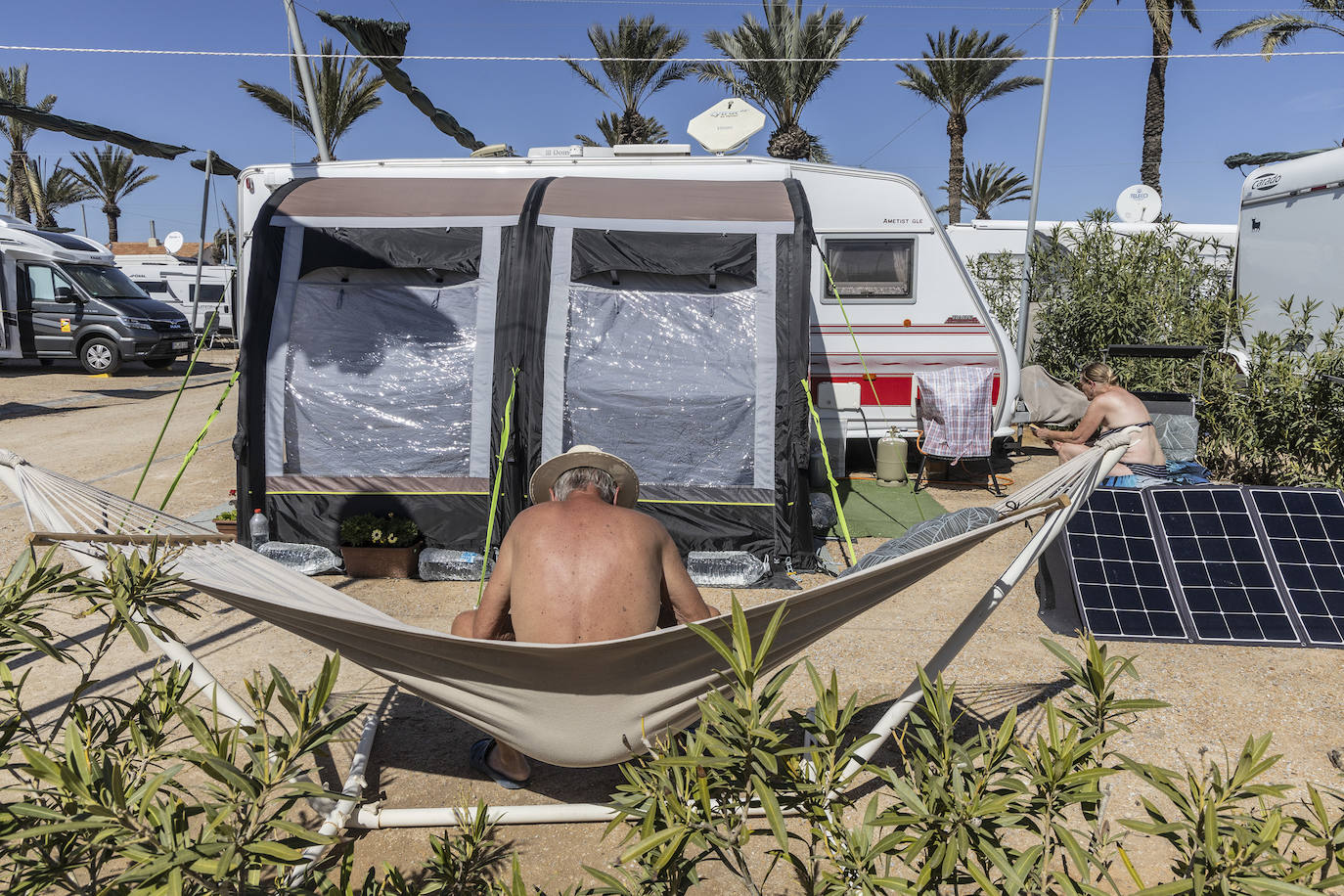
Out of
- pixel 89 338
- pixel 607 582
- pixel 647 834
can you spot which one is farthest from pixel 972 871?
pixel 89 338

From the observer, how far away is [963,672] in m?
3.95

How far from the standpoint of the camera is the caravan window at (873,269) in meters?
7.54

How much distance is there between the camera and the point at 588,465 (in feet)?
9.89

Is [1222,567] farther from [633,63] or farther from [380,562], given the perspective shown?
[633,63]

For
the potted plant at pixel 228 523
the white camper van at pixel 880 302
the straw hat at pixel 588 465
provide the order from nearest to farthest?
the straw hat at pixel 588 465 → the potted plant at pixel 228 523 → the white camper van at pixel 880 302

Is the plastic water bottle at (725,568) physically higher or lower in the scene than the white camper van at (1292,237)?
lower

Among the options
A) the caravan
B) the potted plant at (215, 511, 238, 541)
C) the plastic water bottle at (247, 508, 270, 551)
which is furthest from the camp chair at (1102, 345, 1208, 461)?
the potted plant at (215, 511, 238, 541)

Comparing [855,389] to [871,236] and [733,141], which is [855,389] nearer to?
[871,236]

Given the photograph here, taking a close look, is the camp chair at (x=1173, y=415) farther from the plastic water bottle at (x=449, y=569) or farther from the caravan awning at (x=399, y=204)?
the plastic water bottle at (x=449, y=569)

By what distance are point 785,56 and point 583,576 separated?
58.7 ft

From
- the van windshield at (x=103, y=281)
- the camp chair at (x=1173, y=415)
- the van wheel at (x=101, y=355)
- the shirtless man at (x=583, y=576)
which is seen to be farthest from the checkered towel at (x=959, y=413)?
the van windshield at (x=103, y=281)

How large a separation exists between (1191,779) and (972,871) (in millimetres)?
339

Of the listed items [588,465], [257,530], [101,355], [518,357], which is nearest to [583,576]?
[588,465]

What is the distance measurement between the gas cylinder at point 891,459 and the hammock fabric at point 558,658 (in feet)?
16.1
